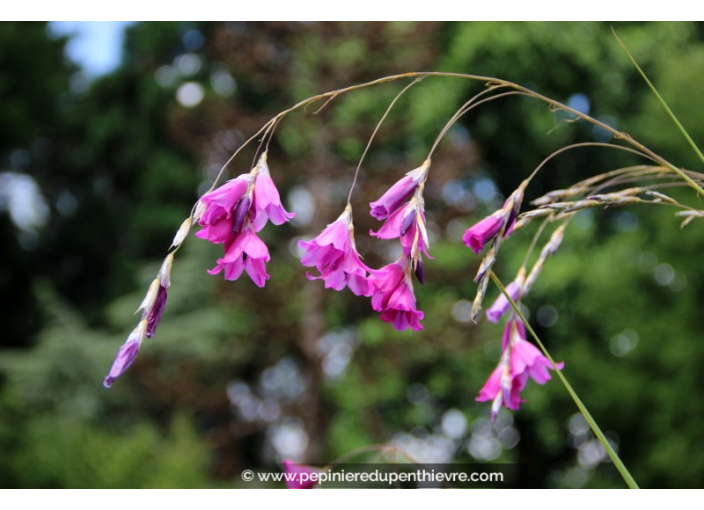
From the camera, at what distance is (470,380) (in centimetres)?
529

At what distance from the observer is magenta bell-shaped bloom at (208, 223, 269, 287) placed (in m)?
0.52

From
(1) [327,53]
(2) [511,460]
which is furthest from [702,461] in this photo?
(1) [327,53]

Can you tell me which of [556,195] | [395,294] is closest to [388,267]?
[395,294]

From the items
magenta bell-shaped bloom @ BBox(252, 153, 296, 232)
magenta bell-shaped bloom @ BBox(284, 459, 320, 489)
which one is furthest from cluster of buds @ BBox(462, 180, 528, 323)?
magenta bell-shaped bloom @ BBox(284, 459, 320, 489)

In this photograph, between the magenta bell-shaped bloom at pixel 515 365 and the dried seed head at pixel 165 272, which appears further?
the magenta bell-shaped bloom at pixel 515 365

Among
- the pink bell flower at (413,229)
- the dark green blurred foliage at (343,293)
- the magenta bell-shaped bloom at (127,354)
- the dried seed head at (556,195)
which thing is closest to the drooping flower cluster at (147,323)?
the magenta bell-shaped bloom at (127,354)

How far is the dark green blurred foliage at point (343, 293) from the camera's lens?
4.41 metres

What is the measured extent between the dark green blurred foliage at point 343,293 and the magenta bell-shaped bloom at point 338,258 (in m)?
3.11

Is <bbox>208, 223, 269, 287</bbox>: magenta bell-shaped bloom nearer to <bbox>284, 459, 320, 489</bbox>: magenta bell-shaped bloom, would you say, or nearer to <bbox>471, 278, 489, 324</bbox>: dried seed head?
<bbox>471, 278, 489, 324</bbox>: dried seed head

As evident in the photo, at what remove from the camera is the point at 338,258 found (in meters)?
0.56

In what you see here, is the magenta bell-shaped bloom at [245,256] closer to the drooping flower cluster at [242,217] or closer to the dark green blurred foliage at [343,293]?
the drooping flower cluster at [242,217]

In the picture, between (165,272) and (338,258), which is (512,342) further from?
(165,272)

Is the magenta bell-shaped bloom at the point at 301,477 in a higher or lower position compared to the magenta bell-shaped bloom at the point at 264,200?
lower

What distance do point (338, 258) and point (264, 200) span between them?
6 cm
